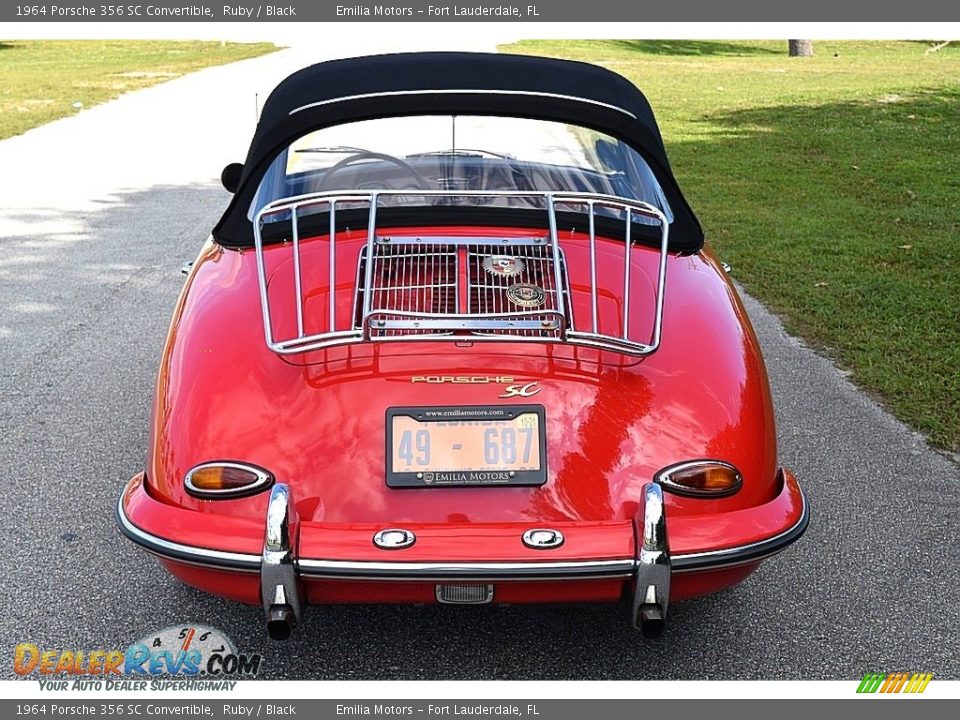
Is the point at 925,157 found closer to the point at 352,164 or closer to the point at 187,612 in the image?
the point at 352,164

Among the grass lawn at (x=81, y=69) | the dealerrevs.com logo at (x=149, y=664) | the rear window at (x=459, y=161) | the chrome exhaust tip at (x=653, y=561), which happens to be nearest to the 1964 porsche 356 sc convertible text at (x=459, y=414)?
the chrome exhaust tip at (x=653, y=561)

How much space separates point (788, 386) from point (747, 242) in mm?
3296

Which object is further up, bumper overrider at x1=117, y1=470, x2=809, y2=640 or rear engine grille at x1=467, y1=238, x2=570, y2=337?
rear engine grille at x1=467, y1=238, x2=570, y2=337

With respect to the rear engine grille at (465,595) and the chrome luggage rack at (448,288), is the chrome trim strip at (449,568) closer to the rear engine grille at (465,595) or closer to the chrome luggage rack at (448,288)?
the rear engine grille at (465,595)

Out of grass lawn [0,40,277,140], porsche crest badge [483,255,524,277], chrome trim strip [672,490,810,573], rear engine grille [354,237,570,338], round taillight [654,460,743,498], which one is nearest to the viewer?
chrome trim strip [672,490,810,573]

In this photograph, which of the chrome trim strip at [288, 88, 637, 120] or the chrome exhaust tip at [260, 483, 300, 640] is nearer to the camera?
the chrome exhaust tip at [260, 483, 300, 640]

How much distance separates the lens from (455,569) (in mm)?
2646

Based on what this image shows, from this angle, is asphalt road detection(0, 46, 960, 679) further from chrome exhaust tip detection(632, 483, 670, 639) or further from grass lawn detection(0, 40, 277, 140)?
grass lawn detection(0, 40, 277, 140)

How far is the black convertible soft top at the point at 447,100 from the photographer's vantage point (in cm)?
367

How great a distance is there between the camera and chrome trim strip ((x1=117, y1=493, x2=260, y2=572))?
107 inches

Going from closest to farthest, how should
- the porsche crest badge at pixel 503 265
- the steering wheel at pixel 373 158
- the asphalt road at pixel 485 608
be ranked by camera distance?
the asphalt road at pixel 485 608 → the porsche crest badge at pixel 503 265 → the steering wheel at pixel 373 158

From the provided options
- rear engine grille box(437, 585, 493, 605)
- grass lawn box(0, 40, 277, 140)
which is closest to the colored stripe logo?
rear engine grille box(437, 585, 493, 605)

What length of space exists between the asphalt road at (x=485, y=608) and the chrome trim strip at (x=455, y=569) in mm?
551

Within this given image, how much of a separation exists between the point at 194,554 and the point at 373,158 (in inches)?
73.4
